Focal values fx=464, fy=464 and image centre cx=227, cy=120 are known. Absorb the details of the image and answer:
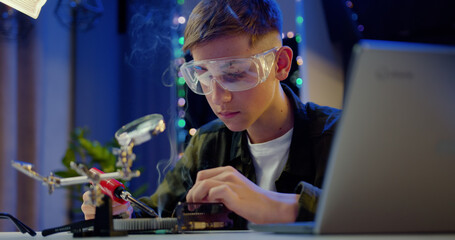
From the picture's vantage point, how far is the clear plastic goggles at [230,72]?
1.55 meters

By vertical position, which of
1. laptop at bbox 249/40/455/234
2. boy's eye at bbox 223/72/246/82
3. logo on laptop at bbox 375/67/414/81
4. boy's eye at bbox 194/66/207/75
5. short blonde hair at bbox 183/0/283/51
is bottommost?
laptop at bbox 249/40/455/234

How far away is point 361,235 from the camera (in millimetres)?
653

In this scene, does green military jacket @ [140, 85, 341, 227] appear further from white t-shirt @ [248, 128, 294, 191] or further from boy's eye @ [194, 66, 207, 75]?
boy's eye @ [194, 66, 207, 75]

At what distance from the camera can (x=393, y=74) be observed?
1.87ft

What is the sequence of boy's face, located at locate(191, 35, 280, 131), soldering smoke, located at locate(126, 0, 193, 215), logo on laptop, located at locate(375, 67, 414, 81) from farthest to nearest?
soldering smoke, located at locate(126, 0, 193, 215), boy's face, located at locate(191, 35, 280, 131), logo on laptop, located at locate(375, 67, 414, 81)

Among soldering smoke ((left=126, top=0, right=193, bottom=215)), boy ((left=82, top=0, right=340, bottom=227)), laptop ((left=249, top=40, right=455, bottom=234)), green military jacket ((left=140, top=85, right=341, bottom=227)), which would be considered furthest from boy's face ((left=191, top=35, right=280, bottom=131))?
laptop ((left=249, top=40, right=455, bottom=234))

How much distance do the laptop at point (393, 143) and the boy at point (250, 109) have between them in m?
0.88

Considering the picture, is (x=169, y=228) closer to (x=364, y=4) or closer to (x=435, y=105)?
(x=435, y=105)

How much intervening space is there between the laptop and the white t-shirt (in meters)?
1.06

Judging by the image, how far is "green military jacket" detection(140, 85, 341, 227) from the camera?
5.47ft

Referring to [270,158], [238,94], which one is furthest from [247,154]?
[238,94]

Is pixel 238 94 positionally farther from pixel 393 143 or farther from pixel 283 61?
pixel 393 143

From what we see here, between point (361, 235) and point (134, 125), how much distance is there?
527mm

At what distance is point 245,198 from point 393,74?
86 centimetres
